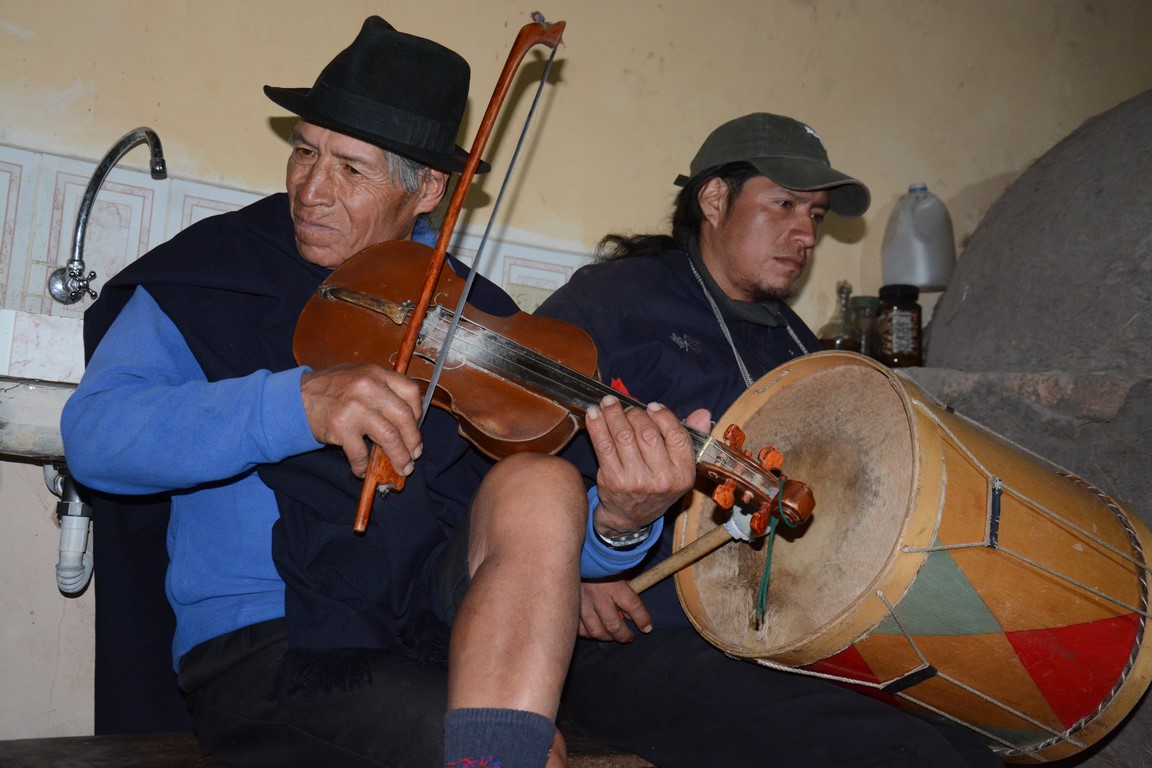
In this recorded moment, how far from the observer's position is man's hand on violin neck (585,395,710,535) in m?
1.36

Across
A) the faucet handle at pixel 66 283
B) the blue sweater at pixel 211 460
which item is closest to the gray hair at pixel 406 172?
the blue sweater at pixel 211 460

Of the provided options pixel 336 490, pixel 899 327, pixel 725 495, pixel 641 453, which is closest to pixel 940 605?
pixel 725 495

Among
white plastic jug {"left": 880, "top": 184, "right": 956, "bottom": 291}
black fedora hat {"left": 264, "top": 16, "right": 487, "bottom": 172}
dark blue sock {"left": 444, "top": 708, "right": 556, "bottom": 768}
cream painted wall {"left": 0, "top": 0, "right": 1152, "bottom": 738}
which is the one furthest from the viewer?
white plastic jug {"left": 880, "top": 184, "right": 956, "bottom": 291}

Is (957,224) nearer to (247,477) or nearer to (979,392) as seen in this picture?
(979,392)

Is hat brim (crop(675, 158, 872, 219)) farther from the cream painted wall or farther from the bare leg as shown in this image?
the bare leg

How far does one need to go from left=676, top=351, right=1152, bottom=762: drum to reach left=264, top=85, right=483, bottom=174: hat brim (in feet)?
2.29

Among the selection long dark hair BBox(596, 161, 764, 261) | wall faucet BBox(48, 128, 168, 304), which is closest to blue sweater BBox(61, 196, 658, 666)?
wall faucet BBox(48, 128, 168, 304)

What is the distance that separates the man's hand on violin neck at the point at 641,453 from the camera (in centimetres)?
136

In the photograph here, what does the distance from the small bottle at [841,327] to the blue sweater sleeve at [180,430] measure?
2089mm

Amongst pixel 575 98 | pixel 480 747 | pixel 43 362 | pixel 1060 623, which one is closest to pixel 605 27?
pixel 575 98

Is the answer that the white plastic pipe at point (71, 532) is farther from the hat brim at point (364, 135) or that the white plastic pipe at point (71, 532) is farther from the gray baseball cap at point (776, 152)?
the gray baseball cap at point (776, 152)

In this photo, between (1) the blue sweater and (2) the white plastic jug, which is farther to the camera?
(2) the white plastic jug

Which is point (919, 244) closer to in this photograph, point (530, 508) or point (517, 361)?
point (517, 361)

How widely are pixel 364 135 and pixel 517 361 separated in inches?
18.8
